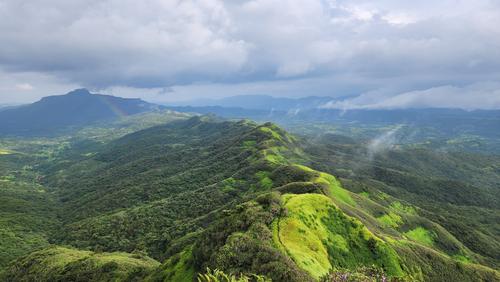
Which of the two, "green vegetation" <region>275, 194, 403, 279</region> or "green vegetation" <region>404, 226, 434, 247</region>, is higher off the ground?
"green vegetation" <region>275, 194, 403, 279</region>

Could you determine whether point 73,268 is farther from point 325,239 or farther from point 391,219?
point 391,219

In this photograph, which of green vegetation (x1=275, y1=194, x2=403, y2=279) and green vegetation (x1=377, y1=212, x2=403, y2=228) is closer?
green vegetation (x1=275, y1=194, x2=403, y2=279)

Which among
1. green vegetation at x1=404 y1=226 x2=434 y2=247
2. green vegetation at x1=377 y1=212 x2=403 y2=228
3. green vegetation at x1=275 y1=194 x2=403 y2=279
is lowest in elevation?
green vegetation at x1=404 y1=226 x2=434 y2=247

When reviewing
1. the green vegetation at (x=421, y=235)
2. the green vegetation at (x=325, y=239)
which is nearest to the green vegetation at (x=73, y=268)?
the green vegetation at (x=325, y=239)

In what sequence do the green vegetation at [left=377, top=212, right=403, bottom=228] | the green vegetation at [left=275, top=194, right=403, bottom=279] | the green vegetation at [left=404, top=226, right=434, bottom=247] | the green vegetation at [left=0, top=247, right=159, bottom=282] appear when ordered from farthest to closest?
the green vegetation at [left=404, top=226, right=434, bottom=247], the green vegetation at [left=377, top=212, right=403, bottom=228], the green vegetation at [left=0, top=247, right=159, bottom=282], the green vegetation at [left=275, top=194, right=403, bottom=279]

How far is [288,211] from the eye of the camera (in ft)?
287

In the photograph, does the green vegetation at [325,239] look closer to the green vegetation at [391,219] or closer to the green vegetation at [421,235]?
the green vegetation at [391,219]

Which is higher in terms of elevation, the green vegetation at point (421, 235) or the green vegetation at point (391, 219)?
the green vegetation at point (391, 219)

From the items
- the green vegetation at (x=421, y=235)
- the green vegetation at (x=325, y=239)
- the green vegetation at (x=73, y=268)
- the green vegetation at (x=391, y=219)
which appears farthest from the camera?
the green vegetation at (x=421, y=235)

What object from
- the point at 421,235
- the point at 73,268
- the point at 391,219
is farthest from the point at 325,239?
the point at 421,235

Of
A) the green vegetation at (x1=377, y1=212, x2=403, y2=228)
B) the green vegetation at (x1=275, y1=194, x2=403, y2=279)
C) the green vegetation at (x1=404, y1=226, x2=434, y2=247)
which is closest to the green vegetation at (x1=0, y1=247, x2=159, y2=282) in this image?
the green vegetation at (x1=275, y1=194, x2=403, y2=279)

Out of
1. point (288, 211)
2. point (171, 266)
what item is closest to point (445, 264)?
point (288, 211)

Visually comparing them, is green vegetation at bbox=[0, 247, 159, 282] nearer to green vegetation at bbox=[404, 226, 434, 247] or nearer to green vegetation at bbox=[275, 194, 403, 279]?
green vegetation at bbox=[275, 194, 403, 279]

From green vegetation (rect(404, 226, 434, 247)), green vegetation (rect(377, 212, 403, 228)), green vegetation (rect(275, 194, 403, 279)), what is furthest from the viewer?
green vegetation (rect(404, 226, 434, 247))
